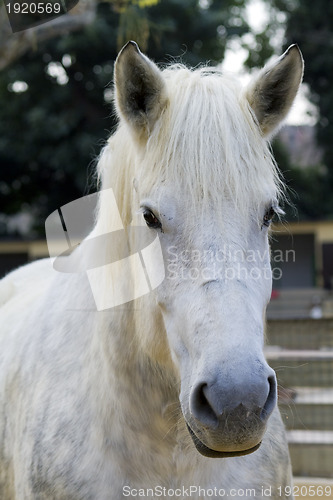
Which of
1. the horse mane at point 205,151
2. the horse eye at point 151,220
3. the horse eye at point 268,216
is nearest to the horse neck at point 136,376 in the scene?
the horse eye at point 151,220

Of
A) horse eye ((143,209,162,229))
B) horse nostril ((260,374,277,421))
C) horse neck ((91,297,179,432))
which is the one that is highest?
horse eye ((143,209,162,229))

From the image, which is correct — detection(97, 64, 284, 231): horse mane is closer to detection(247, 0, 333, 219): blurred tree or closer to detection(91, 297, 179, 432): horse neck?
detection(91, 297, 179, 432): horse neck

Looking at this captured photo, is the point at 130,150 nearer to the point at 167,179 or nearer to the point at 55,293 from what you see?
the point at 167,179

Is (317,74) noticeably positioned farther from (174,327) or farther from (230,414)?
Answer: (230,414)

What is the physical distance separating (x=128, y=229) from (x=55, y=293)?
28.4 inches

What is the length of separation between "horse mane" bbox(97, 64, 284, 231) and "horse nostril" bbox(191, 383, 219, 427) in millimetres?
595

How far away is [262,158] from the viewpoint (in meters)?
2.22

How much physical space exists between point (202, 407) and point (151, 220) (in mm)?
684

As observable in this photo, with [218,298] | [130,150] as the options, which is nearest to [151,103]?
[130,150]

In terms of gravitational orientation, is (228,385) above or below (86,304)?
above

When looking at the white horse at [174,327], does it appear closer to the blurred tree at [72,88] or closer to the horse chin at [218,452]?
the horse chin at [218,452]

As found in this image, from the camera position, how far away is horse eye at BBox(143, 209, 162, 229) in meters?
2.13

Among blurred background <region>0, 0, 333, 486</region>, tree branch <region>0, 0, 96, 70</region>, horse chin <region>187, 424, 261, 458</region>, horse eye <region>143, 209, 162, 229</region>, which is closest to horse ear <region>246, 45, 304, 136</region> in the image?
horse eye <region>143, 209, 162, 229</region>

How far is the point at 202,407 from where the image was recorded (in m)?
1.82
